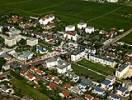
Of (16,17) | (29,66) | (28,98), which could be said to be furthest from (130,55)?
(16,17)

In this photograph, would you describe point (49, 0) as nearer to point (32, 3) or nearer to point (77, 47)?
point (32, 3)

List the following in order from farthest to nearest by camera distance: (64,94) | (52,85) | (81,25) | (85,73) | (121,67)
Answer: (81,25) → (121,67) → (85,73) → (52,85) → (64,94)

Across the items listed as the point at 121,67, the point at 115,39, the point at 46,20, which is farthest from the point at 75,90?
the point at 46,20

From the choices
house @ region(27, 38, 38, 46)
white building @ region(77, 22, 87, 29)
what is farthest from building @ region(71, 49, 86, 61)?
white building @ region(77, 22, 87, 29)

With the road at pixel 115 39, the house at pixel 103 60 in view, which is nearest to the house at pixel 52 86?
the house at pixel 103 60

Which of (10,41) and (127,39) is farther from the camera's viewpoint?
(127,39)

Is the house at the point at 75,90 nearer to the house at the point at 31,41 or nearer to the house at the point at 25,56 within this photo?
the house at the point at 25,56

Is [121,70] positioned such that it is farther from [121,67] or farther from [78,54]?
[78,54]
